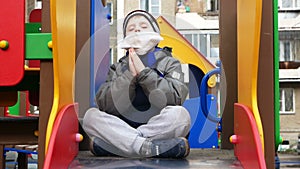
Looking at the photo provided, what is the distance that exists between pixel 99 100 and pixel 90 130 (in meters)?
0.17

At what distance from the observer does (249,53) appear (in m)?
1.80

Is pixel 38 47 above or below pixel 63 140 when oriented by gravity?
above

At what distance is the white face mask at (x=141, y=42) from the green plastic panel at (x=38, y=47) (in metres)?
0.46

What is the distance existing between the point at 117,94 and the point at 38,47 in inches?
16.4

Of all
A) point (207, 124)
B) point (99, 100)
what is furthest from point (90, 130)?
point (207, 124)

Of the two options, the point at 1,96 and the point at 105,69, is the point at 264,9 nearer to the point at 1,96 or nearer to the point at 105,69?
the point at 105,69

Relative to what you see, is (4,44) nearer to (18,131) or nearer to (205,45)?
(18,131)

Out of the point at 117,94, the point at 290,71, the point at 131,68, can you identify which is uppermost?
the point at 131,68

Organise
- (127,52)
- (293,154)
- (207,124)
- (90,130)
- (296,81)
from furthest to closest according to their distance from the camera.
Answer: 1. (296,81)
2. (293,154)
3. (207,124)
4. (127,52)
5. (90,130)

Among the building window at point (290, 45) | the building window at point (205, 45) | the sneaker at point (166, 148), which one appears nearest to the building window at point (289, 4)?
the building window at point (290, 45)

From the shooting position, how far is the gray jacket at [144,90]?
6.77 feet

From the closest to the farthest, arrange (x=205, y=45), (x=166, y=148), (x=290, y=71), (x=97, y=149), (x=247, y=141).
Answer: (x=247, y=141) → (x=166, y=148) → (x=97, y=149) → (x=205, y=45) → (x=290, y=71)

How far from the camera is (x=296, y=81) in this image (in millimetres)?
16125

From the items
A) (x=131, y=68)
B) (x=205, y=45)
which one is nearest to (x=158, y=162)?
(x=131, y=68)
